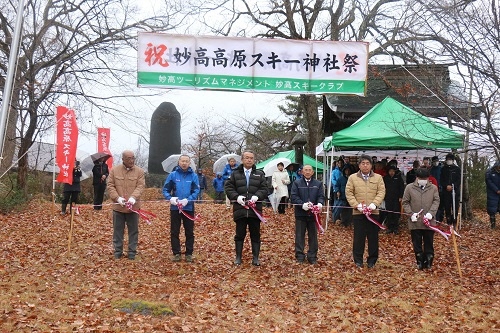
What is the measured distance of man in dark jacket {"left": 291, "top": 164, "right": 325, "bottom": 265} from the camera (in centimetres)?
956

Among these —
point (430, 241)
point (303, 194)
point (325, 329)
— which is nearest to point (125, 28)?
point (303, 194)

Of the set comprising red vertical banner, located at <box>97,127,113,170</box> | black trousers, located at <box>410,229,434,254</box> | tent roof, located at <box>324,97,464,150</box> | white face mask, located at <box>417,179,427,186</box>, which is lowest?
black trousers, located at <box>410,229,434,254</box>

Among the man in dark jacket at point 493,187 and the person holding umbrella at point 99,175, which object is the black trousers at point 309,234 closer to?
the man in dark jacket at point 493,187

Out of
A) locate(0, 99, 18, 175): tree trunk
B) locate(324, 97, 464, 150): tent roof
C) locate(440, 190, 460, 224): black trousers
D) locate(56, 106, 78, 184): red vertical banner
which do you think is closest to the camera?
locate(324, 97, 464, 150): tent roof

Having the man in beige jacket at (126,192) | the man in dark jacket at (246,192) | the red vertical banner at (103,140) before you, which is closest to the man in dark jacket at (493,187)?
the man in dark jacket at (246,192)

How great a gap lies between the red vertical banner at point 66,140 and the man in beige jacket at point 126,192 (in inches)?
267

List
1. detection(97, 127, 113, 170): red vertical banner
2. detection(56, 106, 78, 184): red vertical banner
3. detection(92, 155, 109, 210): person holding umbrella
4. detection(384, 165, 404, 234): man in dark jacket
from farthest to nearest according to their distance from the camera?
detection(97, 127, 113, 170): red vertical banner < detection(92, 155, 109, 210): person holding umbrella < detection(56, 106, 78, 184): red vertical banner < detection(384, 165, 404, 234): man in dark jacket

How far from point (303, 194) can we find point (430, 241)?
86.8 inches

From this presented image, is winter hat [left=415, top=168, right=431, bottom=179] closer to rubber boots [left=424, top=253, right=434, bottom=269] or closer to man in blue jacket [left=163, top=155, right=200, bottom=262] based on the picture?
rubber boots [left=424, top=253, right=434, bottom=269]

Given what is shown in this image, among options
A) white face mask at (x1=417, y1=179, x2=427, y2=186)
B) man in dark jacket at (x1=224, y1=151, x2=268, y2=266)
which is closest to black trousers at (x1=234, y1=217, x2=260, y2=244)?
man in dark jacket at (x1=224, y1=151, x2=268, y2=266)

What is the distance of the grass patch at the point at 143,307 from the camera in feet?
21.2

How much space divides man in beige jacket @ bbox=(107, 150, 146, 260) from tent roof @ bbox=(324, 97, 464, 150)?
15.9ft

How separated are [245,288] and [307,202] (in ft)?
6.86

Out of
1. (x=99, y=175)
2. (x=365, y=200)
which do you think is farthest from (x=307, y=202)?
(x=99, y=175)
